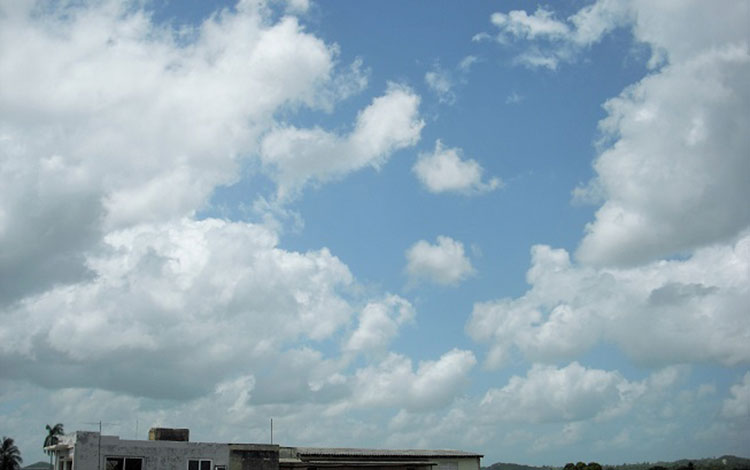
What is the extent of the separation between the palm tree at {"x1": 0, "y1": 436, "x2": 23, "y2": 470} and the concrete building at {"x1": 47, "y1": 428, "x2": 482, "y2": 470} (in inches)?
2995

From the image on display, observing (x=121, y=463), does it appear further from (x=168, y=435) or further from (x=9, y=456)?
(x=9, y=456)

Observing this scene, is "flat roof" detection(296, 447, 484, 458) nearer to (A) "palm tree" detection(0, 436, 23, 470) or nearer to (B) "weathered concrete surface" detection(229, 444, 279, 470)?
(B) "weathered concrete surface" detection(229, 444, 279, 470)

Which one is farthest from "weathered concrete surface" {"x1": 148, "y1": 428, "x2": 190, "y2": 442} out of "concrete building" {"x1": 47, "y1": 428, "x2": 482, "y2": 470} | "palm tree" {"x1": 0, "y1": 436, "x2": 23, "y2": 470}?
"palm tree" {"x1": 0, "y1": 436, "x2": 23, "y2": 470}

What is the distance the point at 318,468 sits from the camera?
4588cm

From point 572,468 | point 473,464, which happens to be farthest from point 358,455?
point 572,468

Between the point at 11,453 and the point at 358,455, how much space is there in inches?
3167

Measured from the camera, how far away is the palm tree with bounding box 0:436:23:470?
4139 inches

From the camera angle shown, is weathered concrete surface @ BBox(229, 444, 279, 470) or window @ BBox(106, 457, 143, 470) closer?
window @ BBox(106, 457, 143, 470)

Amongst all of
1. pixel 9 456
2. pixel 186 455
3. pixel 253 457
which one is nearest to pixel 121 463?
pixel 186 455

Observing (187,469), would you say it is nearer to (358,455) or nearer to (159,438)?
(159,438)

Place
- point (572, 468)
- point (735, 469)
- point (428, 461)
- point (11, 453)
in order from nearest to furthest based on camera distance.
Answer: point (428, 461) < point (572, 468) < point (11, 453) < point (735, 469)

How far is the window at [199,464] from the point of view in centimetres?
3997

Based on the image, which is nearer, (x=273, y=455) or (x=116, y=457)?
(x=116, y=457)

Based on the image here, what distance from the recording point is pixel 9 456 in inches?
4186
